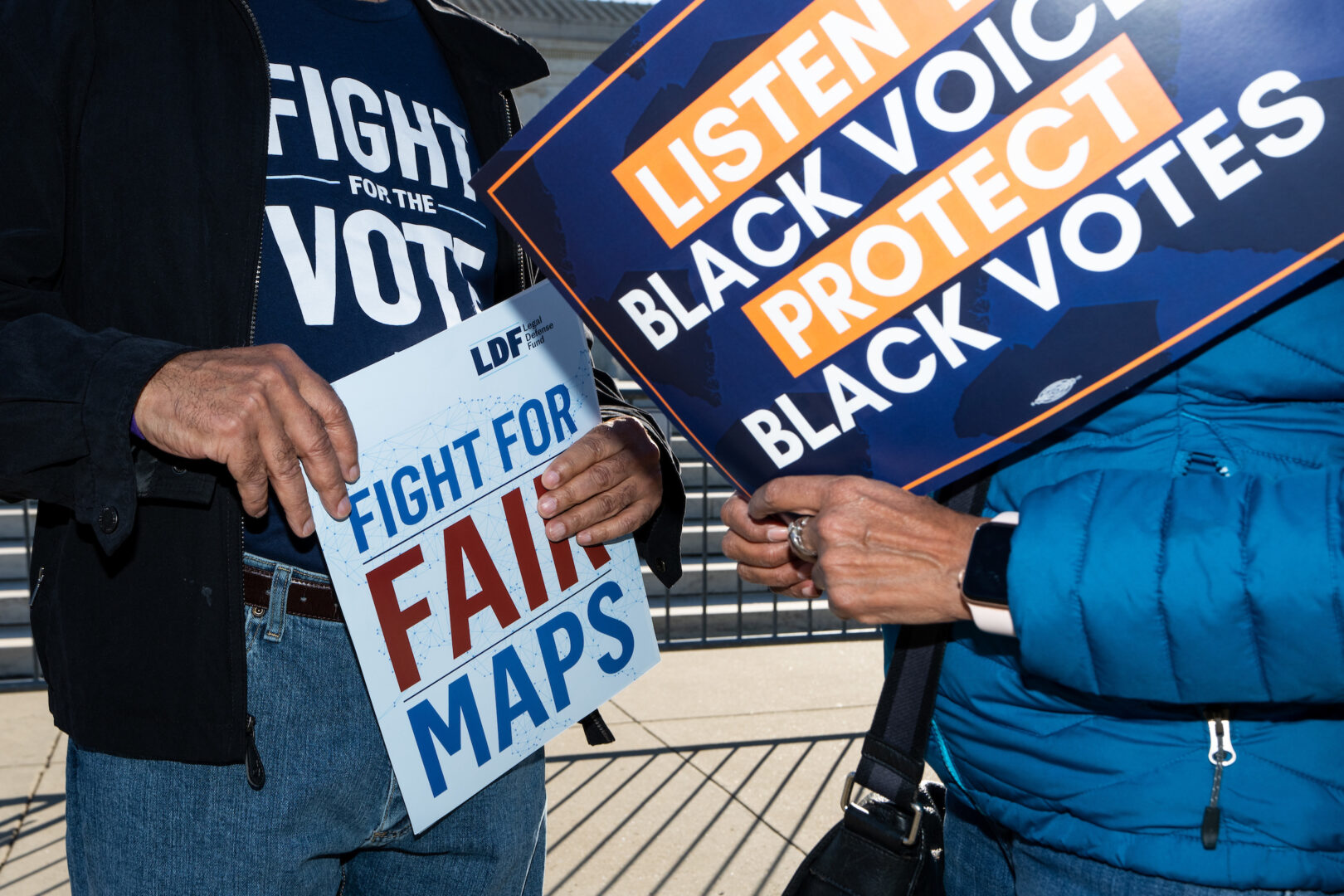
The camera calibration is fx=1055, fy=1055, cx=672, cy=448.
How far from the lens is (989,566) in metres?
0.97

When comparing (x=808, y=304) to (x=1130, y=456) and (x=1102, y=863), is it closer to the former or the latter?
(x=1130, y=456)

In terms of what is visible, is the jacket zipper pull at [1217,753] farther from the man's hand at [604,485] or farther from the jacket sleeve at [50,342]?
the jacket sleeve at [50,342]

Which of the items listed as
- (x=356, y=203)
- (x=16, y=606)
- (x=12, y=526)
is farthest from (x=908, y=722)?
(x=12, y=526)

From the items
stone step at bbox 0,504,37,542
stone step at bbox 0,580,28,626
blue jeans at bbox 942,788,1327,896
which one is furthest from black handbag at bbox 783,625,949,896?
stone step at bbox 0,504,37,542

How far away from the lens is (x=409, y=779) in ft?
4.31

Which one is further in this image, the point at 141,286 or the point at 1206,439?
the point at 141,286

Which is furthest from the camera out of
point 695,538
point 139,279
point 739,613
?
point 695,538

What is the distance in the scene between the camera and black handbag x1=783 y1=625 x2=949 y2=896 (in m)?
1.13

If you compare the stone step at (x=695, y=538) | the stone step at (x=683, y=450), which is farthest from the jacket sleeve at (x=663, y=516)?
the stone step at (x=683, y=450)

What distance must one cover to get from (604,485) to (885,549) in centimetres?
→ 59

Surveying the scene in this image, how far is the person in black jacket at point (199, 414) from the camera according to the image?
3.76 ft

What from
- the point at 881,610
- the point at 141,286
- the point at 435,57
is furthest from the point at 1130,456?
the point at 435,57

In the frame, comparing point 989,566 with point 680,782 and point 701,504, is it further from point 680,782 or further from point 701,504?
point 701,504

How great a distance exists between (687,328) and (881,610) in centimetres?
34
